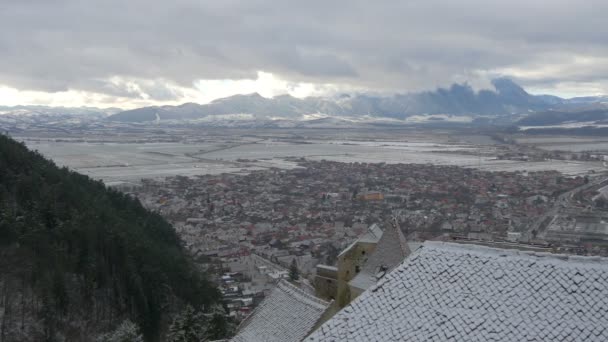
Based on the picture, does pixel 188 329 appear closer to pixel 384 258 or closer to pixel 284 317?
pixel 284 317

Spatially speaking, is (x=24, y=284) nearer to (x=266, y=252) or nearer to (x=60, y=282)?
(x=60, y=282)

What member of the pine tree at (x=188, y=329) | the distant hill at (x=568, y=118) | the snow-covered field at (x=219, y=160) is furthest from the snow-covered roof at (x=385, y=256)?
the distant hill at (x=568, y=118)

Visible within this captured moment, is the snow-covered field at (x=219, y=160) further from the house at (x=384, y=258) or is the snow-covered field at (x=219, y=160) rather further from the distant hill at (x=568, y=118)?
the distant hill at (x=568, y=118)

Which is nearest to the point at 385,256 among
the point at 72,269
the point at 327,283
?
the point at 327,283

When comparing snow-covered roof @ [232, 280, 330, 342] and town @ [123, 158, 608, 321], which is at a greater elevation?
snow-covered roof @ [232, 280, 330, 342]

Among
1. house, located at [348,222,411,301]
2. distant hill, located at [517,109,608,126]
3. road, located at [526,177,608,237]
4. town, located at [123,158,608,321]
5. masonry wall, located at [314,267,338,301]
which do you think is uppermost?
distant hill, located at [517,109,608,126]

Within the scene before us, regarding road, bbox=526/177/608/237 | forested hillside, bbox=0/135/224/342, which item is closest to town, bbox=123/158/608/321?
road, bbox=526/177/608/237

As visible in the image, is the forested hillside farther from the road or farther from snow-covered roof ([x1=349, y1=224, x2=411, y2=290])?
the road
